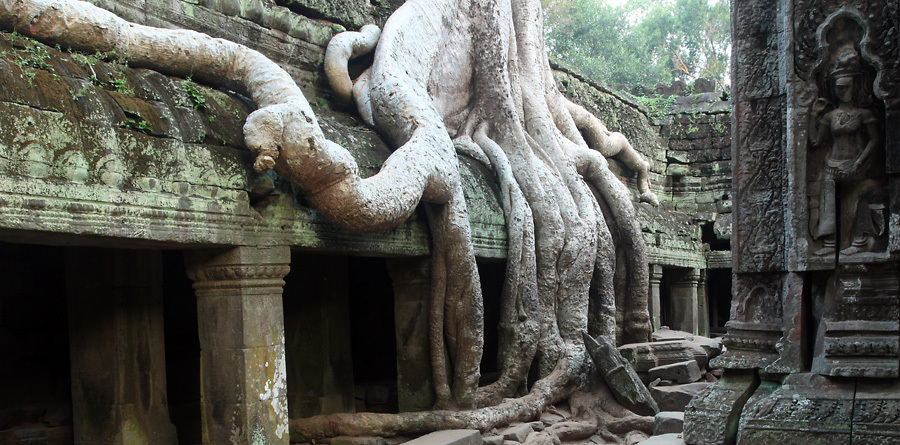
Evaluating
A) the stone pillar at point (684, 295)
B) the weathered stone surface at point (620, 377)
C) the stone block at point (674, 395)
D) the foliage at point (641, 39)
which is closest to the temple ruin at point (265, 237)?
the weathered stone surface at point (620, 377)

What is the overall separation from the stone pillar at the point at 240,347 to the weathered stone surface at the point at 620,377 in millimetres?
3151

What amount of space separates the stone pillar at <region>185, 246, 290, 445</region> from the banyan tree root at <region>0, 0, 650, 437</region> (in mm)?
559

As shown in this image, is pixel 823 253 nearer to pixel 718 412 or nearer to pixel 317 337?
pixel 718 412

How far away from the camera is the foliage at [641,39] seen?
2375cm

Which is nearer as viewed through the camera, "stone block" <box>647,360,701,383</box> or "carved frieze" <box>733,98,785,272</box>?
"carved frieze" <box>733,98,785,272</box>

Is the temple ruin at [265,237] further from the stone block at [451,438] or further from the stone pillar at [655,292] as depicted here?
the stone pillar at [655,292]

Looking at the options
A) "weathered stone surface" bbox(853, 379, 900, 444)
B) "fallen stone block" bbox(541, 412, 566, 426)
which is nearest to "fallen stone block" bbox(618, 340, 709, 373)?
"fallen stone block" bbox(541, 412, 566, 426)

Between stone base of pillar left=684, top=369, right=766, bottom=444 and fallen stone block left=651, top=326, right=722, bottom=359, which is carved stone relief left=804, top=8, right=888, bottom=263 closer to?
stone base of pillar left=684, top=369, right=766, bottom=444

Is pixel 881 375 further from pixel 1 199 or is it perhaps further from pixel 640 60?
pixel 640 60

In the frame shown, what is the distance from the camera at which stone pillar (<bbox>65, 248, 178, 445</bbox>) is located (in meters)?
4.81

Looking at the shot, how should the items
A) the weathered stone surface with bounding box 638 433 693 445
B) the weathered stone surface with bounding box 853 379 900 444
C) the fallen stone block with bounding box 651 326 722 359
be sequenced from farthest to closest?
the fallen stone block with bounding box 651 326 722 359 → the weathered stone surface with bounding box 638 433 693 445 → the weathered stone surface with bounding box 853 379 900 444

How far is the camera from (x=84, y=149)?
367 centimetres

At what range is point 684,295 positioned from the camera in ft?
39.3

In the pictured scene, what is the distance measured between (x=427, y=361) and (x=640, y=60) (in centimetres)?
2141
